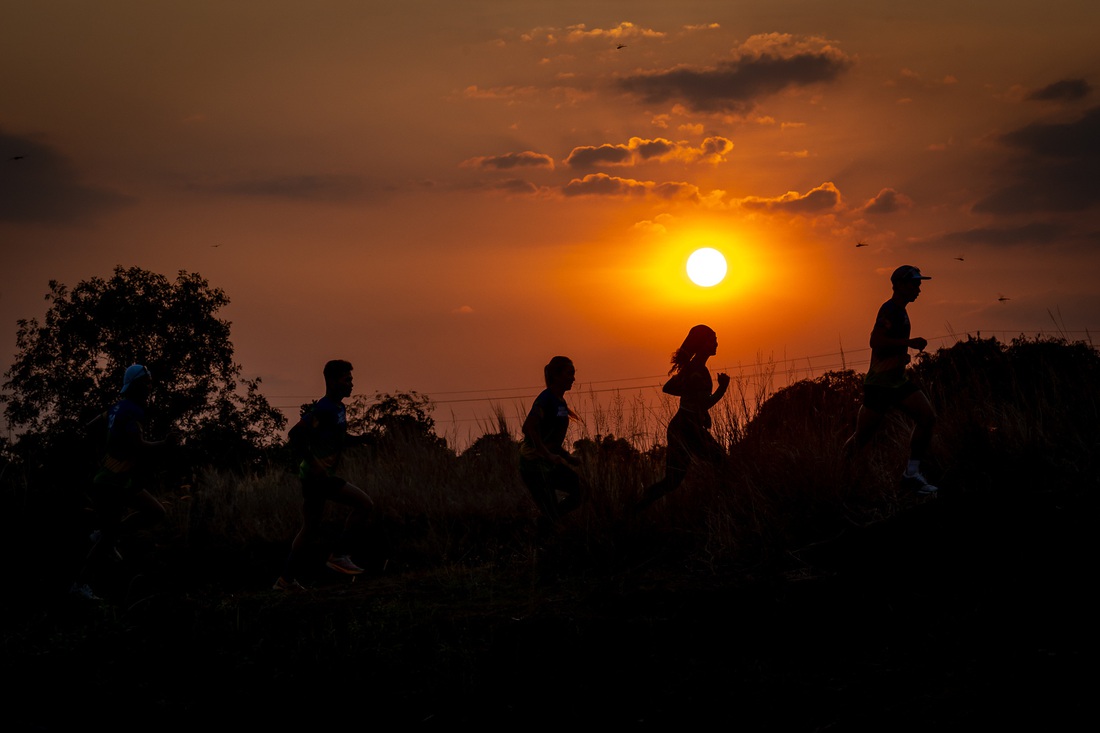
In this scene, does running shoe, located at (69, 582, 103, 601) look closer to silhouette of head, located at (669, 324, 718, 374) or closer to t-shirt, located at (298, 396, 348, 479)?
t-shirt, located at (298, 396, 348, 479)

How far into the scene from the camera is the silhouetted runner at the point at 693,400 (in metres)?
9.45

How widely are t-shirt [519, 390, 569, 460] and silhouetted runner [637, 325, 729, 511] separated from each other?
102 cm

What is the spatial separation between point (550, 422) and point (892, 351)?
8.98 feet

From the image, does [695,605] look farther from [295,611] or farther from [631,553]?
[295,611]

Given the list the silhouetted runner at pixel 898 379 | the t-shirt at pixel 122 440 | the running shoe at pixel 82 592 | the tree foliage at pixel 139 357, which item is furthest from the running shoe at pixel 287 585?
the tree foliage at pixel 139 357

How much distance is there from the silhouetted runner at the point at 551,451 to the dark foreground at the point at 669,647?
36.9 inches

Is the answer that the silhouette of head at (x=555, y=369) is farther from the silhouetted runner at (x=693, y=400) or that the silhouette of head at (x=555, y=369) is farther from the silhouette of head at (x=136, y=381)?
the silhouette of head at (x=136, y=381)

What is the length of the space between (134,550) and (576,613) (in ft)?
23.5

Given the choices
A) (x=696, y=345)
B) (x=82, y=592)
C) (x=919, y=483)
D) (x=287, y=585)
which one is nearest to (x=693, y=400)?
(x=696, y=345)

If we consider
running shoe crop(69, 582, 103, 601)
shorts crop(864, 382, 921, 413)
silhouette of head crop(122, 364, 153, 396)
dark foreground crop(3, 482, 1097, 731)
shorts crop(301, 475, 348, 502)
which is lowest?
dark foreground crop(3, 482, 1097, 731)

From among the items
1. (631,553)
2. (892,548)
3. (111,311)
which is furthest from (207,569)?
(111,311)

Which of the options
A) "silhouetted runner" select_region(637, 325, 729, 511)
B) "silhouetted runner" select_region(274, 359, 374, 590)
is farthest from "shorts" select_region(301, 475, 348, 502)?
"silhouetted runner" select_region(637, 325, 729, 511)

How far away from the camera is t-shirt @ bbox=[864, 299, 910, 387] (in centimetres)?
816

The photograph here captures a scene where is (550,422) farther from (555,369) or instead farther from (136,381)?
(136,381)
